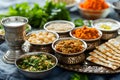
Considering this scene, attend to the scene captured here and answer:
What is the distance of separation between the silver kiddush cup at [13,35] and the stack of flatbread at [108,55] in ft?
1.53

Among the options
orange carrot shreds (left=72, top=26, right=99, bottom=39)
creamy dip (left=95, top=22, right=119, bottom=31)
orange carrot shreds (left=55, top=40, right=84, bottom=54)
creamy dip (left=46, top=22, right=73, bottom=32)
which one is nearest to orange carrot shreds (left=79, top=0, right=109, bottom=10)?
creamy dip (left=95, top=22, right=119, bottom=31)

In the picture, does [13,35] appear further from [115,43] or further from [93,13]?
[93,13]

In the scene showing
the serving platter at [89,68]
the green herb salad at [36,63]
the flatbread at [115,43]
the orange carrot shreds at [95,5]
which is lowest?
the serving platter at [89,68]

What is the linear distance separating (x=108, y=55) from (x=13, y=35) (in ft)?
2.08

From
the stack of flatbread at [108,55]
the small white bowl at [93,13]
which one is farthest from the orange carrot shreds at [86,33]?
the small white bowl at [93,13]

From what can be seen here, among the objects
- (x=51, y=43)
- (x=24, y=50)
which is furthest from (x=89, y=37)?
(x=24, y=50)

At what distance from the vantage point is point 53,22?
2475 mm

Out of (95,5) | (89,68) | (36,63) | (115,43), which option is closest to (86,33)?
(115,43)

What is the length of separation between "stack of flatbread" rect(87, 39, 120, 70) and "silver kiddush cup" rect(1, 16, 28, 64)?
18.3 inches

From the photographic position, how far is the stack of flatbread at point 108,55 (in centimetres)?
199

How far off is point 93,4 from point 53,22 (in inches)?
19.2

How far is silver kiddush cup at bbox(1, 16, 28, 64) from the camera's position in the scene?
6.55ft

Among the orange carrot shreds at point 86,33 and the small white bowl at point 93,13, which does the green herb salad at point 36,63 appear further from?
the small white bowl at point 93,13

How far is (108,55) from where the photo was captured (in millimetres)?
2074
